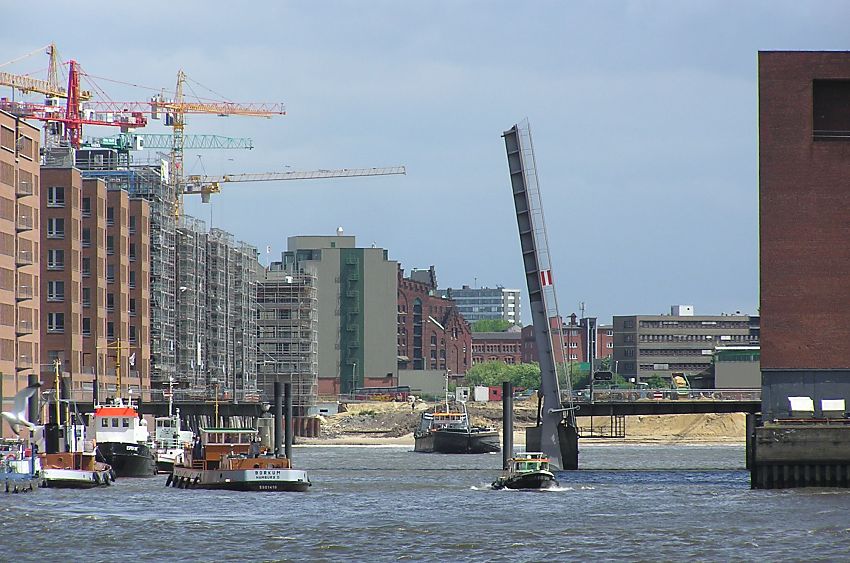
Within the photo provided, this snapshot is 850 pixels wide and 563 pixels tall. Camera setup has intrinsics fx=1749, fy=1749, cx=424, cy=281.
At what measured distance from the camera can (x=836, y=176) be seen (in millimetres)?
96062

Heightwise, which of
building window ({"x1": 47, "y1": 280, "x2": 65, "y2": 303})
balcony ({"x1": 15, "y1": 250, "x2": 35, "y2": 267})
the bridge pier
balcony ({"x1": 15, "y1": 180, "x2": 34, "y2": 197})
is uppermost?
balcony ({"x1": 15, "y1": 180, "x2": 34, "y2": 197})

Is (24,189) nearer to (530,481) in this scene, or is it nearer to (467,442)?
(467,442)

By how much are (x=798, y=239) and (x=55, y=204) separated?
87.8 m

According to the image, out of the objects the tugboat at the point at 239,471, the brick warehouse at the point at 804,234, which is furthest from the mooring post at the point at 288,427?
the brick warehouse at the point at 804,234

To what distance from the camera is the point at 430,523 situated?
7150 cm

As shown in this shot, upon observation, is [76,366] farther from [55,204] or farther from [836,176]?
[836,176]

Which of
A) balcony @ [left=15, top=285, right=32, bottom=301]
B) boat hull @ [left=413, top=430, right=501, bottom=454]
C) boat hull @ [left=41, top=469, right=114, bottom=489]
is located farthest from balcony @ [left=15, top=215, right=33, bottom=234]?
boat hull @ [left=41, top=469, right=114, bottom=489]

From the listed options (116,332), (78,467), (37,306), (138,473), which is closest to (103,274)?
(116,332)

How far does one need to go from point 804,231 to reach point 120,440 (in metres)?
→ 43.5

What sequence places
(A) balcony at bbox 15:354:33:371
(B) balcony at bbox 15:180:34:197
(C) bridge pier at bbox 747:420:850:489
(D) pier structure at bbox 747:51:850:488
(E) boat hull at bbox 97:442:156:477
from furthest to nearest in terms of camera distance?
(B) balcony at bbox 15:180:34:197, (A) balcony at bbox 15:354:33:371, (E) boat hull at bbox 97:442:156:477, (D) pier structure at bbox 747:51:850:488, (C) bridge pier at bbox 747:420:850:489

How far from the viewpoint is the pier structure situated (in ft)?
313

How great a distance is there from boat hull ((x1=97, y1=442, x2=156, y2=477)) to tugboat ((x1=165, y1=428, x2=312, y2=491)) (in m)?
15.0

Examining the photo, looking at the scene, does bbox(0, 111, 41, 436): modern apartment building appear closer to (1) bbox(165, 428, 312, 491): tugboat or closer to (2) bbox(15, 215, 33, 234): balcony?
(2) bbox(15, 215, 33, 234): balcony

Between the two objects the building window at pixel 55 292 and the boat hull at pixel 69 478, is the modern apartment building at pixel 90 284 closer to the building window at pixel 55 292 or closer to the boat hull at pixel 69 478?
the building window at pixel 55 292
